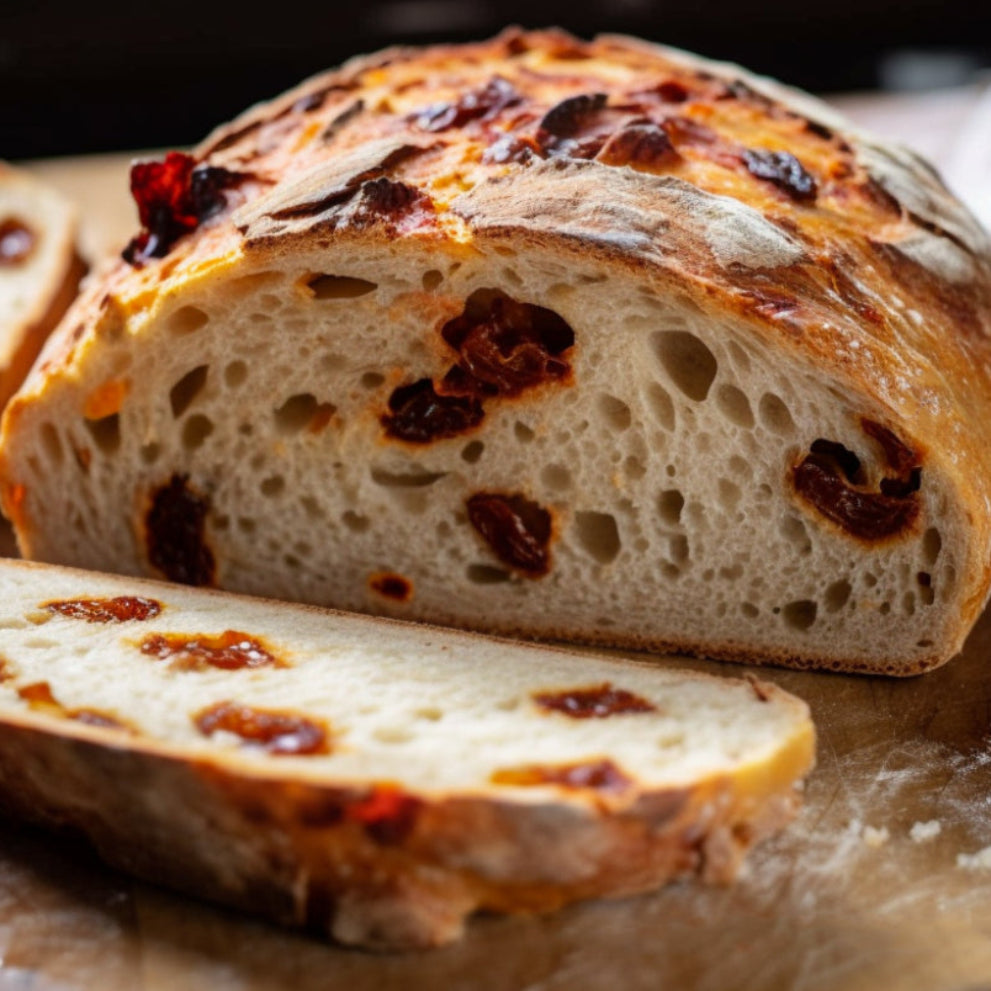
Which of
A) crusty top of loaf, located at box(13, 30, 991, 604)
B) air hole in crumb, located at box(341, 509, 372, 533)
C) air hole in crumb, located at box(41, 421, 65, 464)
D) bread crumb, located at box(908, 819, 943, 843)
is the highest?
crusty top of loaf, located at box(13, 30, 991, 604)

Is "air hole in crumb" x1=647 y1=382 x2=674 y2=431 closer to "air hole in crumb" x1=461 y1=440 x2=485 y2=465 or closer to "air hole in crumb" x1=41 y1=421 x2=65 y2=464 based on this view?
"air hole in crumb" x1=461 y1=440 x2=485 y2=465

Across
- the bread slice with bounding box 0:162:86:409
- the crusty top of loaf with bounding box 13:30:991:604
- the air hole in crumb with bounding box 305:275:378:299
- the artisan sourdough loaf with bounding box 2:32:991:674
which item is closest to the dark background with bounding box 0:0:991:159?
the bread slice with bounding box 0:162:86:409

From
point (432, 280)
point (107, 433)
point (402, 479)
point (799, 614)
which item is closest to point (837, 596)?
point (799, 614)

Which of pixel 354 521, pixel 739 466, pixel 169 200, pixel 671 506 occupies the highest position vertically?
pixel 169 200

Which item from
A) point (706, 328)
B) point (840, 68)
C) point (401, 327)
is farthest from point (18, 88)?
point (706, 328)

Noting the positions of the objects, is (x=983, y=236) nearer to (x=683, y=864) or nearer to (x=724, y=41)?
(x=683, y=864)

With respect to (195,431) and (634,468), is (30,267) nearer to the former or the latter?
(195,431)

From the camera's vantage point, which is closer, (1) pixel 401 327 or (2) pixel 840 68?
(1) pixel 401 327
